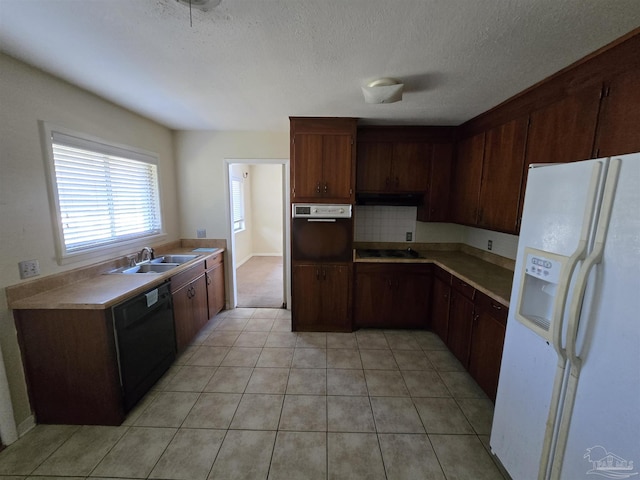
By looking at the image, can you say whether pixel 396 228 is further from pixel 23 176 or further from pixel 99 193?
pixel 23 176

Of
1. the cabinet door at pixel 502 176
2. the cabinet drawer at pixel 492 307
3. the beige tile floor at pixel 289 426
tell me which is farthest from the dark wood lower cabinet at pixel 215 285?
the cabinet door at pixel 502 176

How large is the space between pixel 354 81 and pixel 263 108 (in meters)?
0.99

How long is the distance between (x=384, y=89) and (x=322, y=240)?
5.26 feet

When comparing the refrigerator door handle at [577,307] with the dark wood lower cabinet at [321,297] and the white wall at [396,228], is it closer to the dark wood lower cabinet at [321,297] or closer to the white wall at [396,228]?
the dark wood lower cabinet at [321,297]

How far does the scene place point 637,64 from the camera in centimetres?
132

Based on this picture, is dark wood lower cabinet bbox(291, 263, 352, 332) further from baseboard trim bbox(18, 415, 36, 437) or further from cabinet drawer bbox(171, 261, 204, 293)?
baseboard trim bbox(18, 415, 36, 437)

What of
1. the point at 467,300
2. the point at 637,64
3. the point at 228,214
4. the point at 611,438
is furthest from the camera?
the point at 228,214

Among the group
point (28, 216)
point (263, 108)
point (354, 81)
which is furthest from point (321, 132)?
point (28, 216)

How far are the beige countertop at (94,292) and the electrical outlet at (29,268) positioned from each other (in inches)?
5.5

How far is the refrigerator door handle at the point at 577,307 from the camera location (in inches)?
37.8

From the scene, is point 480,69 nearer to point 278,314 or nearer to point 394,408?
point 394,408

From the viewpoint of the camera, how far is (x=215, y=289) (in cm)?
337

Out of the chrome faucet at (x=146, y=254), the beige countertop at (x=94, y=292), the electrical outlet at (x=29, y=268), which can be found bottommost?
the beige countertop at (x=94, y=292)

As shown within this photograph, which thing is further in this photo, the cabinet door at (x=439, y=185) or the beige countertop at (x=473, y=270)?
the cabinet door at (x=439, y=185)
